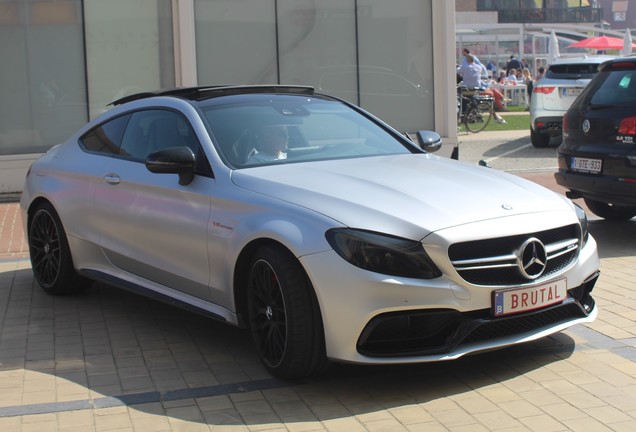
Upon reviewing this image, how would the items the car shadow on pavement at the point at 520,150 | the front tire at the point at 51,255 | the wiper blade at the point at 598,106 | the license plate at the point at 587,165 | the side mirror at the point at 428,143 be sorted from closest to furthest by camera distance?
the side mirror at the point at 428,143 → the front tire at the point at 51,255 → the license plate at the point at 587,165 → the wiper blade at the point at 598,106 → the car shadow on pavement at the point at 520,150

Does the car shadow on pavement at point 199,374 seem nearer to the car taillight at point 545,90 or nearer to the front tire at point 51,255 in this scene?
the front tire at point 51,255

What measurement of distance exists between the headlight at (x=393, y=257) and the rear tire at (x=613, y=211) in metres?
6.33

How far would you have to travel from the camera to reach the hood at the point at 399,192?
5070mm

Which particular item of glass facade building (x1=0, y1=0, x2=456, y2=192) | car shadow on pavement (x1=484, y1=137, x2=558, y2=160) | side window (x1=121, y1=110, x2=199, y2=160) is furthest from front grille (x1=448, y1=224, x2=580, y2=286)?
car shadow on pavement (x1=484, y1=137, x2=558, y2=160)

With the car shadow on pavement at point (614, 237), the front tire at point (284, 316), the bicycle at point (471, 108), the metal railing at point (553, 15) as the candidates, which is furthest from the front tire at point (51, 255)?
the metal railing at point (553, 15)

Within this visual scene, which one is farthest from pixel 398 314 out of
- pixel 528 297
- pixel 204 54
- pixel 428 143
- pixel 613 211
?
pixel 204 54

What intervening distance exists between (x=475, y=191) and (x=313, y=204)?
3.12ft

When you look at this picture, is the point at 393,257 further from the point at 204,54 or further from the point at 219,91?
the point at 204,54

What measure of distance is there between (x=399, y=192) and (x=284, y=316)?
92cm

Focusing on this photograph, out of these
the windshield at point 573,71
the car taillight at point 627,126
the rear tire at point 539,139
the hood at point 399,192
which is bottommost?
the rear tire at point 539,139

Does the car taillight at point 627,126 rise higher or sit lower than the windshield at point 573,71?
lower

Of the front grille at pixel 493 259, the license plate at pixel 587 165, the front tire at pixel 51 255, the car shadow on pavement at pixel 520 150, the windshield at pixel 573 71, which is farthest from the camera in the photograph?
the windshield at pixel 573 71

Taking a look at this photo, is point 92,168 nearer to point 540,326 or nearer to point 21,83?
point 540,326

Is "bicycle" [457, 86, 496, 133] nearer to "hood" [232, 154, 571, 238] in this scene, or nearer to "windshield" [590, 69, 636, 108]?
"windshield" [590, 69, 636, 108]
